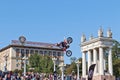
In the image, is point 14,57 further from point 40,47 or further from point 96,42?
point 96,42

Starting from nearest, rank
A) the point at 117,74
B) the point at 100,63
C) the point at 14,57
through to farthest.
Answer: the point at 100,63, the point at 117,74, the point at 14,57

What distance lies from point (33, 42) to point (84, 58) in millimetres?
70725

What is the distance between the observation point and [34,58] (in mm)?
114625

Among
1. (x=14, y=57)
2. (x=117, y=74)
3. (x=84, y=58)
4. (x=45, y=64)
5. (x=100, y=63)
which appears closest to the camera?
(x=100, y=63)

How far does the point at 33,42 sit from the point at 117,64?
2591 inches

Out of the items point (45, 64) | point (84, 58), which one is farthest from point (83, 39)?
point (45, 64)

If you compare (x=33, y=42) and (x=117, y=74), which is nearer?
(x=117, y=74)

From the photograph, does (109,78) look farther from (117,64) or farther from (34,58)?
(34,58)

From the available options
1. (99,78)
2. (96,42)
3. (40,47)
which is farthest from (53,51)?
(99,78)

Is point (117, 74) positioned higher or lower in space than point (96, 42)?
lower

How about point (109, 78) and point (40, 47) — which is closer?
point (109, 78)

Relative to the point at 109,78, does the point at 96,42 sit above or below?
above

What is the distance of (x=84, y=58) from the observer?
237 ft

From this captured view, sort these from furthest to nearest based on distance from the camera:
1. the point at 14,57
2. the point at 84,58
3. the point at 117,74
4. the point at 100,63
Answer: the point at 14,57, the point at 117,74, the point at 84,58, the point at 100,63
